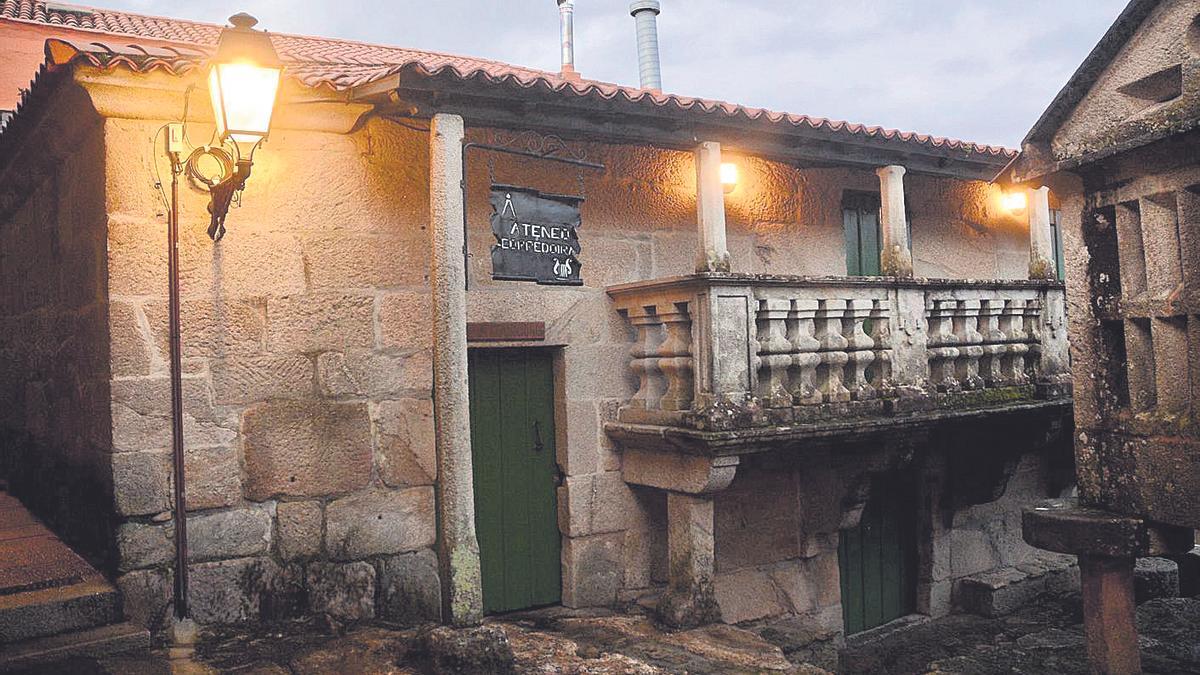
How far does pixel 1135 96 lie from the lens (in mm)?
4629

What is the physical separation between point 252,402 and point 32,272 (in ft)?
10.3

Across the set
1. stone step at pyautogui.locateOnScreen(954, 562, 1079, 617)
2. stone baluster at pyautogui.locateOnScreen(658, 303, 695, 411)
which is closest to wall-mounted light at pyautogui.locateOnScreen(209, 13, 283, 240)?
stone baluster at pyautogui.locateOnScreen(658, 303, 695, 411)

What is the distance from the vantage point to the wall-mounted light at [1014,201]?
936cm

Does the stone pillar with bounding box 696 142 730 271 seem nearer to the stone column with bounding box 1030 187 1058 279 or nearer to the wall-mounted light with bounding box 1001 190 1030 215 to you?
the stone column with bounding box 1030 187 1058 279

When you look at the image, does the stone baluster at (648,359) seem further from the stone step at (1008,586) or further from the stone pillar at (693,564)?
the stone step at (1008,586)

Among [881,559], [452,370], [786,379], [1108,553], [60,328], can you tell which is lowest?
[881,559]

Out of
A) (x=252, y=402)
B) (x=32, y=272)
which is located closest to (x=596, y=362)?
(x=252, y=402)

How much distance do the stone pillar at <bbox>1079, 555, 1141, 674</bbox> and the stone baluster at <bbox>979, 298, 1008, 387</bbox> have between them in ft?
10.6

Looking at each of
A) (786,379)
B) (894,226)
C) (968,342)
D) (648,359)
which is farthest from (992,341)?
(648,359)

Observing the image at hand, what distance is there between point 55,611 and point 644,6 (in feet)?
44.3

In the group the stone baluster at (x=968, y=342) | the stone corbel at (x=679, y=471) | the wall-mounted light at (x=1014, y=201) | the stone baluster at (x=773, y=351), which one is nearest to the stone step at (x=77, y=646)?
the stone corbel at (x=679, y=471)

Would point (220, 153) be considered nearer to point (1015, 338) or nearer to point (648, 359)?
point (648, 359)

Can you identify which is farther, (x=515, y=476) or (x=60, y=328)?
(x=515, y=476)

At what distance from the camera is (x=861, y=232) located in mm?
8617
